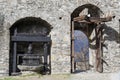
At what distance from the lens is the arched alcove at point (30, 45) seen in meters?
11.8

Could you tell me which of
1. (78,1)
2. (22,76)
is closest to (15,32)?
(22,76)

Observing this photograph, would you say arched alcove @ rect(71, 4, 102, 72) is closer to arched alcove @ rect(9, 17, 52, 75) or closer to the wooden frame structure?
the wooden frame structure

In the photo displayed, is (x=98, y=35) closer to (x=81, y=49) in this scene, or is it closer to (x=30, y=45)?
(x=30, y=45)

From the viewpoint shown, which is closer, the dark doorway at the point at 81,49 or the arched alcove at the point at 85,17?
the arched alcove at the point at 85,17

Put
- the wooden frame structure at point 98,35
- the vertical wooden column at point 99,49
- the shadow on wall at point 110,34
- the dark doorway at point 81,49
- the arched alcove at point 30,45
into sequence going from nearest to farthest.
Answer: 1. the arched alcove at point 30,45
2. the wooden frame structure at point 98,35
3. the vertical wooden column at point 99,49
4. the shadow on wall at point 110,34
5. the dark doorway at point 81,49

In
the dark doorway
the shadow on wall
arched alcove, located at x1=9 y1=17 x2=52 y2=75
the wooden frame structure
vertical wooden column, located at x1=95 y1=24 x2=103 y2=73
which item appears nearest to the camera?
arched alcove, located at x1=9 y1=17 x2=52 y2=75

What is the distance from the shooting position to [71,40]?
1229cm

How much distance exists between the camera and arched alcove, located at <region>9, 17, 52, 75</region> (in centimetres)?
1177

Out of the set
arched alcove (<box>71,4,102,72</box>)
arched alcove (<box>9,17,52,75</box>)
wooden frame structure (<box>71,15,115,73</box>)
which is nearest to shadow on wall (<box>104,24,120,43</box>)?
wooden frame structure (<box>71,15,115,73</box>)

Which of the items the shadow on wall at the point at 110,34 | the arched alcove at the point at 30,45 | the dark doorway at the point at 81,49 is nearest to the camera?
the arched alcove at the point at 30,45

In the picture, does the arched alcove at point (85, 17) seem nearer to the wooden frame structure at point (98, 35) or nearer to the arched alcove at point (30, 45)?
the wooden frame structure at point (98, 35)

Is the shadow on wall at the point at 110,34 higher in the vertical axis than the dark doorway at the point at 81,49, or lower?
higher

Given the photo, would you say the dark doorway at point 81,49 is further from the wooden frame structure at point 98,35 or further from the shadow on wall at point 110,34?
the shadow on wall at point 110,34

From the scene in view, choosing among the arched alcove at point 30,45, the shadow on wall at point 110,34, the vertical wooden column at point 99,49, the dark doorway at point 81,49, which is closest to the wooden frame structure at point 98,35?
the vertical wooden column at point 99,49
